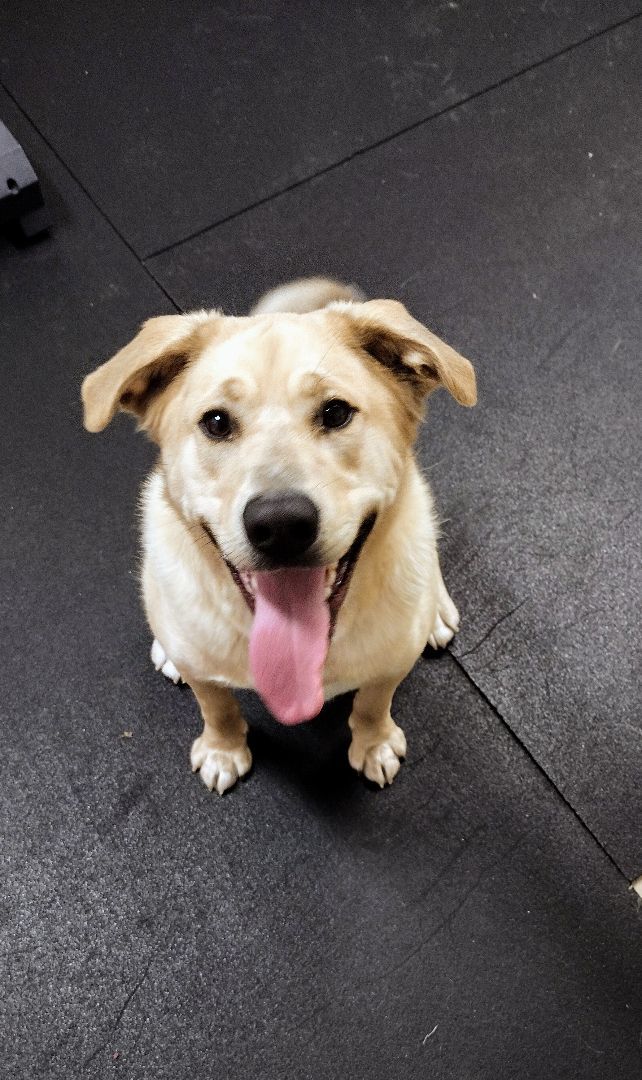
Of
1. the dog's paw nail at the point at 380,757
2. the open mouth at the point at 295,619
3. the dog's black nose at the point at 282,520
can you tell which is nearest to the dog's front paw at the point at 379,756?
the dog's paw nail at the point at 380,757

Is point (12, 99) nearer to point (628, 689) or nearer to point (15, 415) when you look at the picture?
point (15, 415)

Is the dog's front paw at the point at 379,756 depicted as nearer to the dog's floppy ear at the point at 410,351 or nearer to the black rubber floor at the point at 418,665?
the black rubber floor at the point at 418,665

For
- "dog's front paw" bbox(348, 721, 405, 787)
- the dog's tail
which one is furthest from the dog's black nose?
"dog's front paw" bbox(348, 721, 405, 787)

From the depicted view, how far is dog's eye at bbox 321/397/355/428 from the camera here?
4.55 ft

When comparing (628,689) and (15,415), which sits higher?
(15,415)

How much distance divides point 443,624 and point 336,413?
0.86 metres

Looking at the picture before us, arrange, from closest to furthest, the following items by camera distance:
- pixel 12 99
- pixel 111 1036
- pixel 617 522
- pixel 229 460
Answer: pixel 229 460 → pixel 111 1036 → pixel 617 522 → pixel 12 99

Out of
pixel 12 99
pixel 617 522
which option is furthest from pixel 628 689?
pixel 12 99

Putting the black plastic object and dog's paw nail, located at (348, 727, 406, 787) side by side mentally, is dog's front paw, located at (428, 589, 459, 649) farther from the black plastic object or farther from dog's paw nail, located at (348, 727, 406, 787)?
the black plastic object

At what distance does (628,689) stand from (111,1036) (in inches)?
52.5

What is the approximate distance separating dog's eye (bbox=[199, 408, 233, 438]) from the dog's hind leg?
2.79ft

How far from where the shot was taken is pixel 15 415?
7.97ft

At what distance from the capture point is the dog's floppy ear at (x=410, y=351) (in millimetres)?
1381

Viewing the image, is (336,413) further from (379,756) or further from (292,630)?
(379,756)
